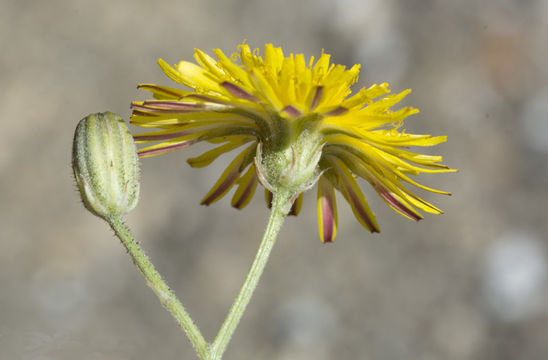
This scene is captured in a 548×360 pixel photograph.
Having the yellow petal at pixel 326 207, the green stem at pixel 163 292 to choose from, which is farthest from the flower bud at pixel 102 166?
the yellow petal at pixel 326 207

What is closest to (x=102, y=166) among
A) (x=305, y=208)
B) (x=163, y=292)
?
(x=163, y=292)

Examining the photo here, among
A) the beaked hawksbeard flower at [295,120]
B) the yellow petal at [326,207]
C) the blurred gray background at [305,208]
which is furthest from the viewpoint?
the blurred gray background at [305,208]

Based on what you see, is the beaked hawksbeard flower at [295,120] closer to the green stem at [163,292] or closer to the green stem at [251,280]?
the green stem at [251,280]

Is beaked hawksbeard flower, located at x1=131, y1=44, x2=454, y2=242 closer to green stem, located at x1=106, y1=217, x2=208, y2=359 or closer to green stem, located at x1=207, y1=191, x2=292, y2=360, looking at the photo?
green stem, located at x1=207, y1=191, x2=292, y2=360

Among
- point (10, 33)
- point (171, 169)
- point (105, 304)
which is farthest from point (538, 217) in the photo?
Result: point (10, 33)

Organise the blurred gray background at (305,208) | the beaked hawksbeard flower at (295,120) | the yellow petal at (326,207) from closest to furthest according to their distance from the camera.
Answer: the beaked hawksbeard flower at (295,120), the yellow petal at (326,207), the blurred gray background at (305,208)

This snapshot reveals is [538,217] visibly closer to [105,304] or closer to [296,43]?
[296,43]
